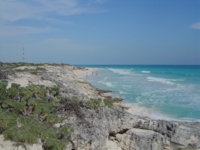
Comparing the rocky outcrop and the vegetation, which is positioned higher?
the vegetation

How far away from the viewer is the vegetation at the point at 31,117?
28.1 ft

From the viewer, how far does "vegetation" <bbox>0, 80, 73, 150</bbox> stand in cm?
855

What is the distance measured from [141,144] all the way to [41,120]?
15.2 feet

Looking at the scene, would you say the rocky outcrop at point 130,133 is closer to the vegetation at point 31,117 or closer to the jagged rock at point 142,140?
the jagged rock at point 142,140

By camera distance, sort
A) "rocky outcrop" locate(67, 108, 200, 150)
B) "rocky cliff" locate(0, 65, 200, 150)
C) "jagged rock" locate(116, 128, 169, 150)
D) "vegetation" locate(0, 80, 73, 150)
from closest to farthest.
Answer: "vegetation" locate(0, 80, 73, 150)
"rocky cliff" locate(0, 65, 200, 150)
"rocky outcrop" locate(67, 108, 200, 150)
"jagged rock" locate(116, 128, 169, 150)

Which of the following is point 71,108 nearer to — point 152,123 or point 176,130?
point 152,123

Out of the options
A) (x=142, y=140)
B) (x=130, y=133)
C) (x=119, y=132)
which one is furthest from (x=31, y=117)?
(x=142, y=140)

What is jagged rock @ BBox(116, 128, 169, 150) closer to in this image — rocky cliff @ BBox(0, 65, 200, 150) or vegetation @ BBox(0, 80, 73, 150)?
rocky cliff @ BBox(0, 65, 200, 150)

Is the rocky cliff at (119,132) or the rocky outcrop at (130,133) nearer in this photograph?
the rocky cliff at (119,132)

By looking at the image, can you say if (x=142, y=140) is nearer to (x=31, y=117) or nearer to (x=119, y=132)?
(x=119, y=132)

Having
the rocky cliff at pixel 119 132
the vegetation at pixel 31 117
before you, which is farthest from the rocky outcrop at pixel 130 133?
the vegetation at pixel 31 117

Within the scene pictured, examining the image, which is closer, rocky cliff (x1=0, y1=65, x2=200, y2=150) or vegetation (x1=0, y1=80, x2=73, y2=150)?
vegetation (x1=0, y1=80, x2=73, y2=150)

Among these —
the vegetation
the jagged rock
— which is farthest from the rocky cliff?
the vegetation


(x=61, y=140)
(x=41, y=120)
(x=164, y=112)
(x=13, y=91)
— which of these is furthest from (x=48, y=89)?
(x=164, y=112)
